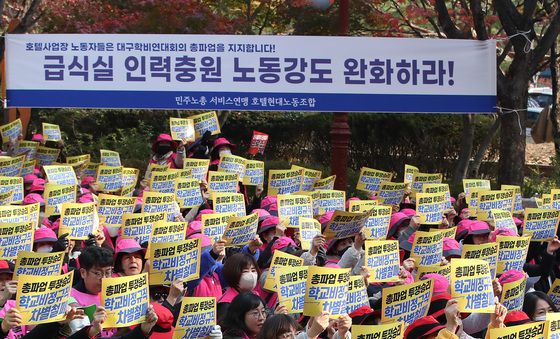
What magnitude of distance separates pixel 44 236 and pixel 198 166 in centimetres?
310

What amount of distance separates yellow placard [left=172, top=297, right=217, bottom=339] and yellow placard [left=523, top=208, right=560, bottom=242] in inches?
168

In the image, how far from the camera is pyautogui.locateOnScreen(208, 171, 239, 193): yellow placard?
34.6 ft

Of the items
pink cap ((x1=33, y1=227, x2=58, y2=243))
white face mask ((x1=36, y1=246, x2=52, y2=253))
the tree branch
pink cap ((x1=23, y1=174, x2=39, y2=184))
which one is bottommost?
white face mask ((x1=36, y1=246, x2=52, y2=253))

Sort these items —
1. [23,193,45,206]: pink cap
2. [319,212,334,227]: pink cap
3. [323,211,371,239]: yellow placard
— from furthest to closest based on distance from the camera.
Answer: [23,193,45,206]: pink cap < [319,212,334,227]: pink cap < [323,211,371,239]: yellow placard

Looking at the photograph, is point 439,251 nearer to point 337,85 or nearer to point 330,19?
point 337,85

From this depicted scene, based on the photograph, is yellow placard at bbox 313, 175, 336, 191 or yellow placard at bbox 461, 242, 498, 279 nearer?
yellow placard at bbox 461, 242, 498, 279

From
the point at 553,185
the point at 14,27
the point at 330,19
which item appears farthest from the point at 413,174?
the point at 14,27

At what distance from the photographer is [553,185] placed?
568 inches

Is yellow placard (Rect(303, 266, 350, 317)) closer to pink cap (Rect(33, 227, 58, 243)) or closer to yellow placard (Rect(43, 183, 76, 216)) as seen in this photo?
pink cap (Rect(33, 227, 58, 243))

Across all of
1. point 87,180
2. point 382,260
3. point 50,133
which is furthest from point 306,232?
point 50,133

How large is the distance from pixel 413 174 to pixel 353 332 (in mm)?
6277

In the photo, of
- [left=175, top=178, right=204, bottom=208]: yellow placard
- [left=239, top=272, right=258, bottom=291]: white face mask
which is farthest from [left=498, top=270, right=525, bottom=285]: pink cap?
[left=175, top=178, right=204, bottom=208]: yellow placard

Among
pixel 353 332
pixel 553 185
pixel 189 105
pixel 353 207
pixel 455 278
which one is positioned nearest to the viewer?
pixel 353 332

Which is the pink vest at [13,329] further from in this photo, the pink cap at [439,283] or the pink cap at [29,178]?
the pink cap at [29,178]
